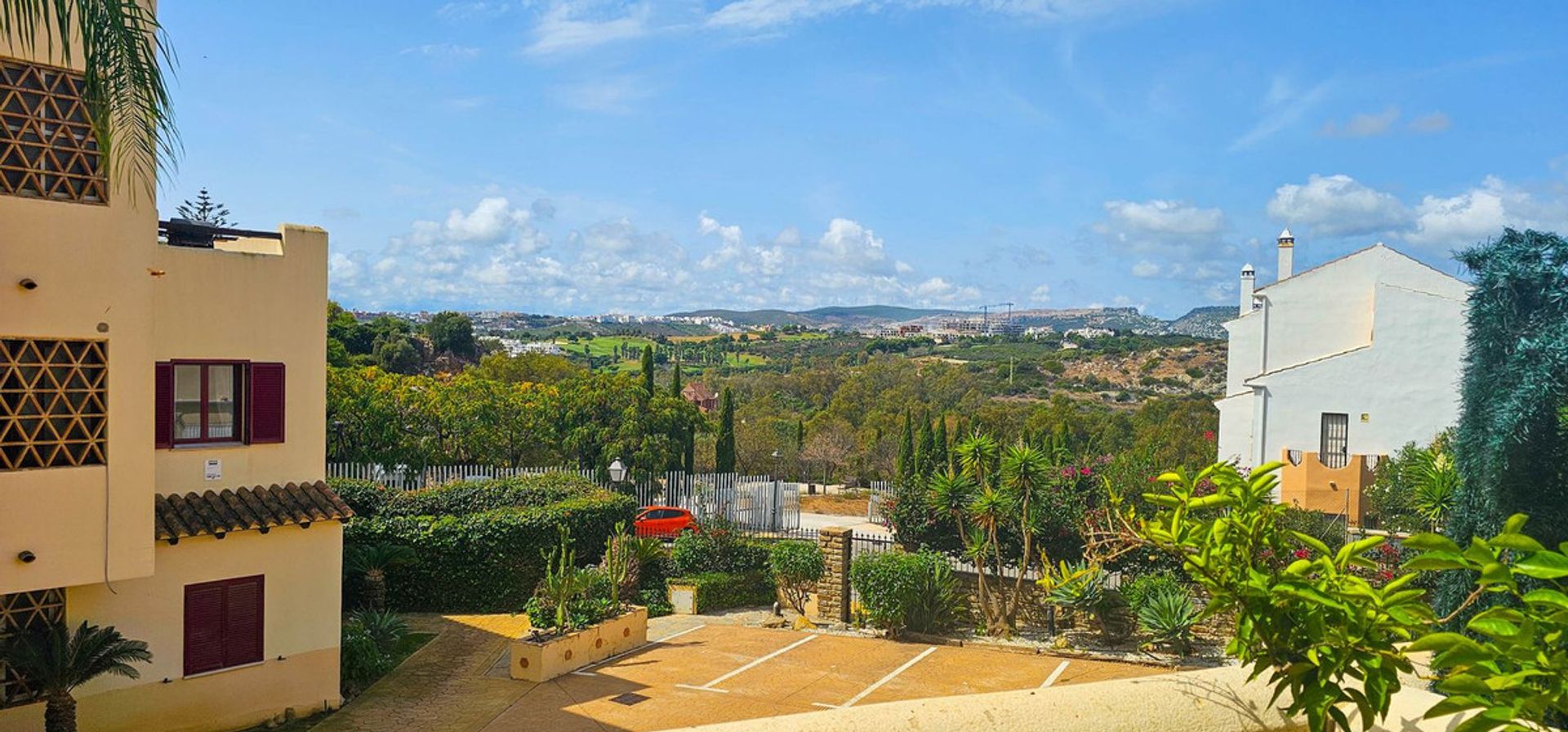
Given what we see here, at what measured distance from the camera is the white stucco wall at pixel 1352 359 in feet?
77.5

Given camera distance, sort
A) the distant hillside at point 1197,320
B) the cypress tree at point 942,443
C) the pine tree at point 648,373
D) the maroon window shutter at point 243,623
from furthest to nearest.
Answer: the distant hillside at point 1197,320 < the cypress tree at point 942,443 < the pine tree at point 648,373 < the maroon window shutter at point 243,623

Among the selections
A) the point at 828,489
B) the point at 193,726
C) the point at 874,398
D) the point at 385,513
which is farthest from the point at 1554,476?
the point at 874,398

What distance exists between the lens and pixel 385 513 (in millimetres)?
19297

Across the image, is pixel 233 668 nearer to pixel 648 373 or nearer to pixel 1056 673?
pixel 1056 673

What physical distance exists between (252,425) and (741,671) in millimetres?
6750

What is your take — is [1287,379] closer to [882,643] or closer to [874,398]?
[882,643]

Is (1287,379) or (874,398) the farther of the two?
(874,398)

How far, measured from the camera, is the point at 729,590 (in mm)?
19672

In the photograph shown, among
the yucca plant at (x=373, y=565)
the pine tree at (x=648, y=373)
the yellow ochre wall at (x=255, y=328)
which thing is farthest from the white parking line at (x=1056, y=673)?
the pine tree at (x=648, y=373)

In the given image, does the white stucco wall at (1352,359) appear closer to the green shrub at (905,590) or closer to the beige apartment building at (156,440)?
the green shrub at (905,590)

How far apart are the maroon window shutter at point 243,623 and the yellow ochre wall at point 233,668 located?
81mm

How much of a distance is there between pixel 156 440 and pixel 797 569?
10.6 metres

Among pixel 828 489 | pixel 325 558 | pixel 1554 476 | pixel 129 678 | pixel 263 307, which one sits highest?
pixel 263 307

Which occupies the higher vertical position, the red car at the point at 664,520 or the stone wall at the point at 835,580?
the stone wall at the point at 835,580
